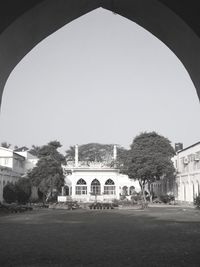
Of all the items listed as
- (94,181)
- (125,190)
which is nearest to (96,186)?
(94,181)

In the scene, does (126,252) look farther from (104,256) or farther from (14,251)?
(14,251)

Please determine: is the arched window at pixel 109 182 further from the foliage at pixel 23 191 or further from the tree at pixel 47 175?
the foliage at pixel 23 191

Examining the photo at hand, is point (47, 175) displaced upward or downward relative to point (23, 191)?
upward

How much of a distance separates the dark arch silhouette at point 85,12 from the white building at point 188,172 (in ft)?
119

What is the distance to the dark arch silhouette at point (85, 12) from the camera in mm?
4395

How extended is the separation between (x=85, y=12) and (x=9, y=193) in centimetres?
3620

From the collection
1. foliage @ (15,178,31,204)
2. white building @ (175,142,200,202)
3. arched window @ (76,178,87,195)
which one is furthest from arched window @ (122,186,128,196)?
foliage @ (15,178,31,204)

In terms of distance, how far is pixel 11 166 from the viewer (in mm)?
47719

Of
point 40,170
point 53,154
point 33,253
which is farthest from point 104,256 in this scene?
point 53,154

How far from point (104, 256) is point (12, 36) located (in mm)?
6075

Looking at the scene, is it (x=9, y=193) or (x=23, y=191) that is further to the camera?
(x=23, y=191)

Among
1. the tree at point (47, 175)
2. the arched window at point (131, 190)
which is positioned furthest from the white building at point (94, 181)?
the tree at point (47, 175)

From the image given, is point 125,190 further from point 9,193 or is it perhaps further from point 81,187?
point 9,193

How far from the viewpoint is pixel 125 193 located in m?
61.2
